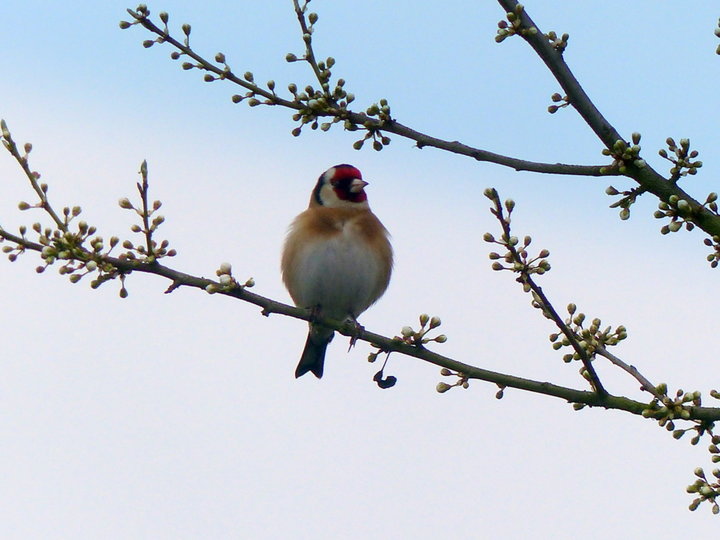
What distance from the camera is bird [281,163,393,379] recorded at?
676cm

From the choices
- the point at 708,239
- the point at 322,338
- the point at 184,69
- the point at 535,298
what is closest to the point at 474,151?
the point at 535,298

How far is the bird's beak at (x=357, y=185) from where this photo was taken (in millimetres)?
7328

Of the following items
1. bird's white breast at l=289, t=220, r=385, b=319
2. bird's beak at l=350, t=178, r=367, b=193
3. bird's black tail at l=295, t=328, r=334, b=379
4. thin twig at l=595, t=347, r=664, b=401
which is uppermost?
bird's beak at l=350, t=178, r=367, b=193

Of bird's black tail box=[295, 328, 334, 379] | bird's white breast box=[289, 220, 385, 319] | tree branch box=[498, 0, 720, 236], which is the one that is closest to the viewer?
tree branch box=[498, 0, 720, 236]

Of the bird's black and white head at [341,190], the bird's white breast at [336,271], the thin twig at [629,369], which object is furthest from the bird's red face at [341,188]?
the thin twig at [629,369]

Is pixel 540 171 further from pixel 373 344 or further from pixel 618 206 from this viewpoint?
pixel 373 344

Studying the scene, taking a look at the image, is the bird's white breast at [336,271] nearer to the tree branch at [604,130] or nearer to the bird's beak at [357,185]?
the bird's beak at [357,185]

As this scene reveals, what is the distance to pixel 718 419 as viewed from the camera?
12.9ft

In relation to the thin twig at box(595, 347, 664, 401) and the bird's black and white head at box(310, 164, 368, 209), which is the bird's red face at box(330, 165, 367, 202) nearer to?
the bird's black and white head at box(310, 164, 368, 209)

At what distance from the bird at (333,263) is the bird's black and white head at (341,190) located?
0.01 m

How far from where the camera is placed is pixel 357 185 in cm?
733

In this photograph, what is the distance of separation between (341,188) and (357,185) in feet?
0.72

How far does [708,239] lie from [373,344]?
1.45 meters

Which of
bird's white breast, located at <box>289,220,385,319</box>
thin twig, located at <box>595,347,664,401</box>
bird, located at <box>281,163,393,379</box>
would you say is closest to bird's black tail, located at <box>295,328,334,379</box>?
bird, located at <box>281,163,393,379</box>
